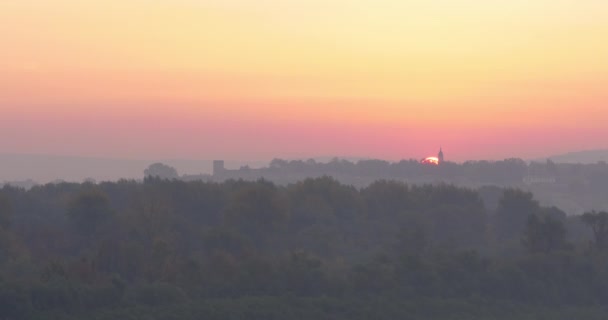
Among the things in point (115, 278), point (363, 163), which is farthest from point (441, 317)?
point (363, 163)

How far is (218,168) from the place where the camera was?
495 feet

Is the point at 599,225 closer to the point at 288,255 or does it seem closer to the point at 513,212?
the point at 513,212

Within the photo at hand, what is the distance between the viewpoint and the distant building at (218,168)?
141 metres

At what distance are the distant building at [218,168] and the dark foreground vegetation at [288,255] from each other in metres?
74.1

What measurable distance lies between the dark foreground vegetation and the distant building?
74.1m

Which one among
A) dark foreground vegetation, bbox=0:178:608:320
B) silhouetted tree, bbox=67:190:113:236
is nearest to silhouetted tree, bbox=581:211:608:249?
dark foreground vegetation, bbox=0:178:608:320

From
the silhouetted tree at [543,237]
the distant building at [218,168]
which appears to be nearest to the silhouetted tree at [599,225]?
the silhouetted tree at [543,237]

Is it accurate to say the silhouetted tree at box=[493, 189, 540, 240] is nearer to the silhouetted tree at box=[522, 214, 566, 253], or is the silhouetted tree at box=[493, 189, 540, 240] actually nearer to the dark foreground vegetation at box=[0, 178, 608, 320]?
the dark foreground vegetation at box=[0, 178, 608, 320]

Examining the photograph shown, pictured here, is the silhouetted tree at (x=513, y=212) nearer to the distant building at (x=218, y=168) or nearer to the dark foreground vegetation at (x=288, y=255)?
the dark foreground vegetation at (x=288, y=255)

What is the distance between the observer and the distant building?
462 ft

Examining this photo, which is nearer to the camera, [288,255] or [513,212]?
[288,255]

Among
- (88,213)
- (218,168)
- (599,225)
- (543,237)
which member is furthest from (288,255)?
(218,168)

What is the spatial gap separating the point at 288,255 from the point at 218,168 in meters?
108

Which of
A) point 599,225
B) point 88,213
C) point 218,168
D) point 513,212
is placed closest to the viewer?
point 88,213
